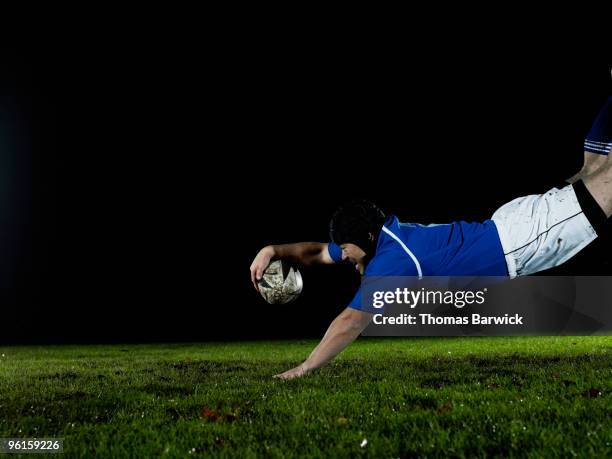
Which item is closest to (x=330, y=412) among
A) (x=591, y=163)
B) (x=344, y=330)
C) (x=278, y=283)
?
(x=344, y=330)

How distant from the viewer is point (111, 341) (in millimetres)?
20344

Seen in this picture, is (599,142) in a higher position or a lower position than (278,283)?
higher

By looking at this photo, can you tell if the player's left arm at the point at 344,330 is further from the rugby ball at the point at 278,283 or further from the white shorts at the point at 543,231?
the white shorts at the point at 543,231

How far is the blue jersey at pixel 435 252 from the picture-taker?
6.09 m

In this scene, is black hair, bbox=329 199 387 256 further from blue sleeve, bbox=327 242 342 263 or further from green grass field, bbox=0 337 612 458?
green grass field, bbox=0 337 612 458

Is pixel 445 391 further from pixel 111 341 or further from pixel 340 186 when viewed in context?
pixel 340 186

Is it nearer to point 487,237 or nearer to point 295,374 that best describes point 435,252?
Answer: point 487,237

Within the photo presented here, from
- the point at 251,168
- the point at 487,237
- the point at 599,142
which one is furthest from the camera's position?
the point at 251,168

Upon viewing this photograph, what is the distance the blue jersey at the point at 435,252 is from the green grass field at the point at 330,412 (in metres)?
1.20

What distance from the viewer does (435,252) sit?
6129mm

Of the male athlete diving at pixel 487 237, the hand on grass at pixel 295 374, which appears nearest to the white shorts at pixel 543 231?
the male athlete diving at pixel 487 237

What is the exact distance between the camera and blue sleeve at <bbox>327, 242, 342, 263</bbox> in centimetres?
669

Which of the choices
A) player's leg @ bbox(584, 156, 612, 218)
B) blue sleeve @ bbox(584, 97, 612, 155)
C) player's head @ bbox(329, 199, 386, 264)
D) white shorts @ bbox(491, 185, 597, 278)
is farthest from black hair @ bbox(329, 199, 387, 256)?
blue sleeve @ bbox(584, 97, 612, 155)

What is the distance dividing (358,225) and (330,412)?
2016 mm
